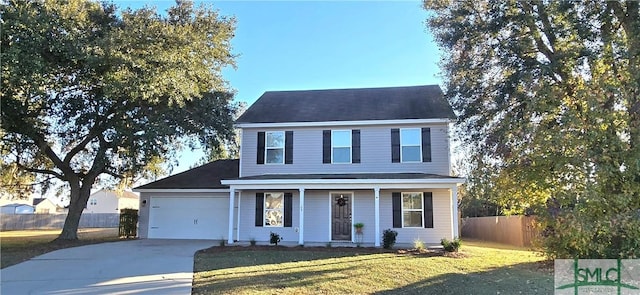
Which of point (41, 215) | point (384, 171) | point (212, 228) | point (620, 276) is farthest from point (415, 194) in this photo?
point (41, 215)

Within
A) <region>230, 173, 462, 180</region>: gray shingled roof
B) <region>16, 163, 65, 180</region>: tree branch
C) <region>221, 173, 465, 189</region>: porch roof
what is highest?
<region>16, 163, 65, 180</region>: tree branch

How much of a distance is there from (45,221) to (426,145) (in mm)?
33387

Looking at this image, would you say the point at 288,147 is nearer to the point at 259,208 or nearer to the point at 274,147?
the point at 274,147

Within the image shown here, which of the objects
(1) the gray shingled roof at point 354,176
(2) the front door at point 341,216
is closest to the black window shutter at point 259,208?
(1) the gray shingled roof at point 354,176

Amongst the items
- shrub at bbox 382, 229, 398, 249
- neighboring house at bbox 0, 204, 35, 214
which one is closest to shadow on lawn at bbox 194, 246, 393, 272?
shrub at bbox 382, 229, 398, 249

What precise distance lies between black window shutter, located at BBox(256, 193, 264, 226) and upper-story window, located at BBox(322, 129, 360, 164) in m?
2.97

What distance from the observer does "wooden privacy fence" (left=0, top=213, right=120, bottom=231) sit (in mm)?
34281

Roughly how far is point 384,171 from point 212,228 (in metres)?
8.01

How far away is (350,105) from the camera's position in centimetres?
1875

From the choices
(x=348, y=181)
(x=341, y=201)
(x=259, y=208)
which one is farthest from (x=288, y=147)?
(x=348, y=181)

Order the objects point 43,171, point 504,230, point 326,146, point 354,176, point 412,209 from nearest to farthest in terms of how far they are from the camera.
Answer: point 354,176 < point 412,209 < point 326,146 < point 43,171 < point 504,230

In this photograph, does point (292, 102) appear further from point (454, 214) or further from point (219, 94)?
point (454, 214)

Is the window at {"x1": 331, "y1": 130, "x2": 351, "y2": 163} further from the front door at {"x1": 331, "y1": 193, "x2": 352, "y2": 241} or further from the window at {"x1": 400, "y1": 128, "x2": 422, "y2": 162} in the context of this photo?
the window at {"x1": 400, "y1": 128, "x2": 422, "y2": 162}

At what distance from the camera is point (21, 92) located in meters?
14.7
